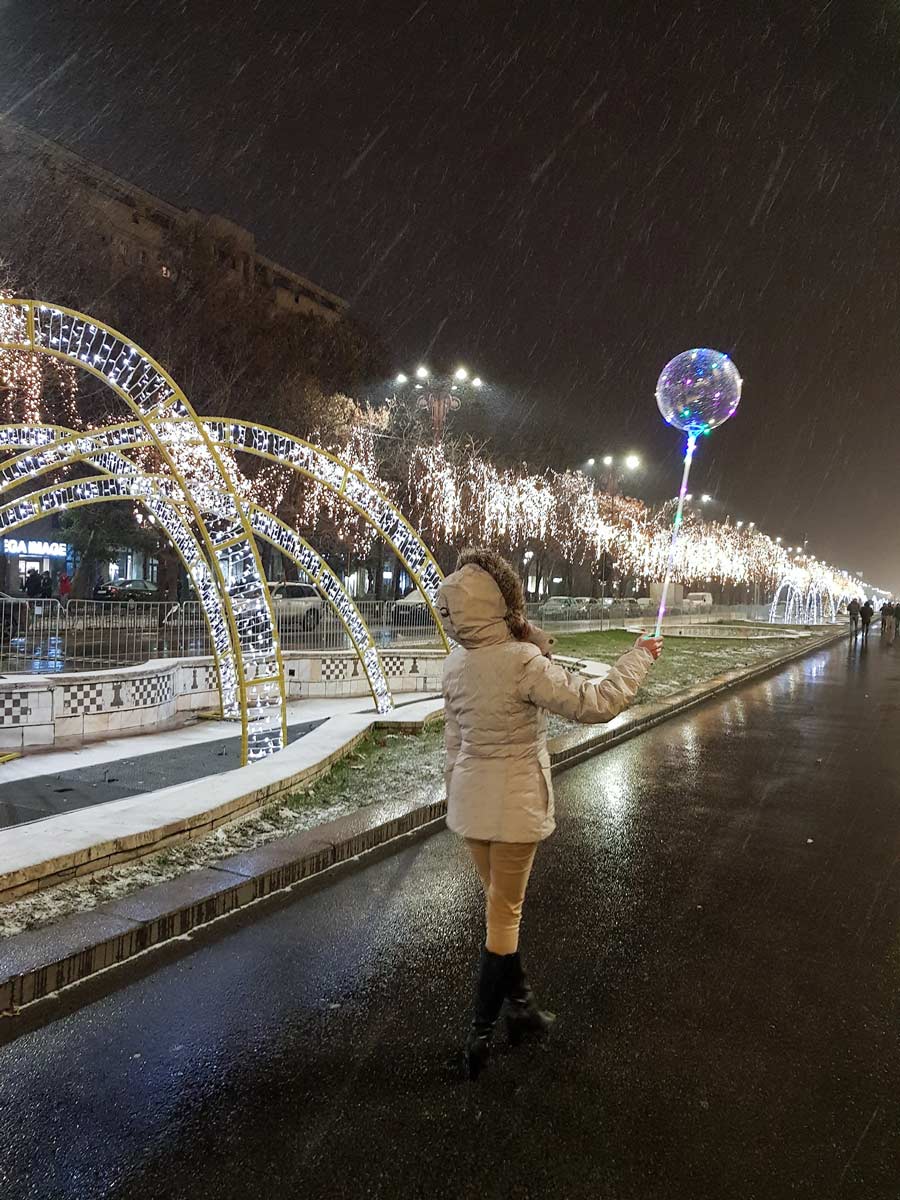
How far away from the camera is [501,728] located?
3.63 meters

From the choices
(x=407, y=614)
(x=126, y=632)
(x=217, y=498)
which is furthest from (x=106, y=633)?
(x=407, y=614)

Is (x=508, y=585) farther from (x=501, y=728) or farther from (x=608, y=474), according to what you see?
(x=608, y=474)

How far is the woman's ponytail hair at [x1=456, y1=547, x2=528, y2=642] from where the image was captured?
3.70 m

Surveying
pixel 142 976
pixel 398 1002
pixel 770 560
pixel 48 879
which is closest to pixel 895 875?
pixel 398 1002

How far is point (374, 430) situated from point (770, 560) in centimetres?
6320

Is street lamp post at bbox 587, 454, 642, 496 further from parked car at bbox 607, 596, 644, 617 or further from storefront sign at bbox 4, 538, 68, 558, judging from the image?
storefront sign at bbox 4, 538, 68, 558

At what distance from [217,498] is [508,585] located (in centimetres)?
721

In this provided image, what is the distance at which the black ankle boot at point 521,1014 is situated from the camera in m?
3.80

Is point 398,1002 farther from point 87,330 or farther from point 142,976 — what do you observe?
point 87,330

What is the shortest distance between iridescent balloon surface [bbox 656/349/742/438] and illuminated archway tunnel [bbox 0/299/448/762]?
4.35 metres

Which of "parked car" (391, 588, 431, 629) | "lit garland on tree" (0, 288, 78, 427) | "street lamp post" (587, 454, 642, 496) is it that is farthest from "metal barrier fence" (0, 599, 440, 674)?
"street lamp post" (587, 454, 642, 496)

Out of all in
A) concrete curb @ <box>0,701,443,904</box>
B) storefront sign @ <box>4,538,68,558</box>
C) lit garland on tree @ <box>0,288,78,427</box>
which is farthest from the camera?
storefront sign @ <box>4,538,68,558</box>

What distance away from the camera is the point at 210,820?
6.49m

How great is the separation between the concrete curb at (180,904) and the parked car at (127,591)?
27432mm
